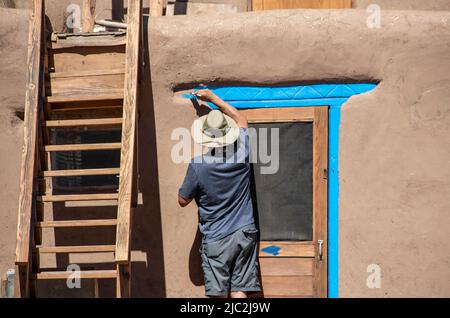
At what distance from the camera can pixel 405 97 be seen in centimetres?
609

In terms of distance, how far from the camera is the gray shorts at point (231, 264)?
5.92 metres

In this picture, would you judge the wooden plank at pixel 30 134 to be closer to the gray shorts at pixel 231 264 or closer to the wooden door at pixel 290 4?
the gray shorts at pixel 231 264

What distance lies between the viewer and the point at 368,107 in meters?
6.15

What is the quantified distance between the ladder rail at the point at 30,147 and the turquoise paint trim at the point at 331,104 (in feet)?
5.96

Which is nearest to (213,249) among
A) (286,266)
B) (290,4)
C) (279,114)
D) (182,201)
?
(182,201)

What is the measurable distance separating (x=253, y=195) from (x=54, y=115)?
1.91 m

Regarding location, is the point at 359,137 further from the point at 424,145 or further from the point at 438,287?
the point at 438,287

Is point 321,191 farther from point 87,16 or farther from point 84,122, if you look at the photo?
point 87,16

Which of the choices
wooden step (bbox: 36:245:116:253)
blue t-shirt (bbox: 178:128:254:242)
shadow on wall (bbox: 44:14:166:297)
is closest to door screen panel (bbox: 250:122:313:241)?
blue t-shirt (bbox: 178:128:254:242)

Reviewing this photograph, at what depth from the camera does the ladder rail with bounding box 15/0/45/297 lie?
18.5 feet

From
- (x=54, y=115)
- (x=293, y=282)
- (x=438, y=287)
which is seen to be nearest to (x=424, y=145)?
(x=438, y=287)

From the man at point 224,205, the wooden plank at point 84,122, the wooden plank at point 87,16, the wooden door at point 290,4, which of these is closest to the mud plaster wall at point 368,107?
the man at point 224,205
